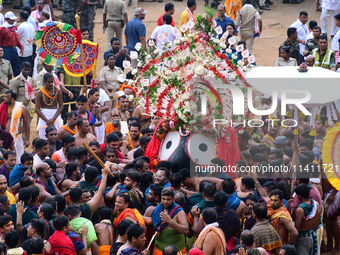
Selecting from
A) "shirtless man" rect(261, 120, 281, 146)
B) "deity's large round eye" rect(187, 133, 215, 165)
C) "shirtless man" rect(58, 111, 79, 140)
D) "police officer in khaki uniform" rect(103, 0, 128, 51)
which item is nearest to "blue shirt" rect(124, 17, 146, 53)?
"police officer in khaki uniform" rect(103, 0, 128, 51)

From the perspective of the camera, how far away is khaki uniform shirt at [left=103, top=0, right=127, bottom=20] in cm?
1296

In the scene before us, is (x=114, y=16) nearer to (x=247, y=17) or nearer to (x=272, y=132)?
(x=247, y=17)

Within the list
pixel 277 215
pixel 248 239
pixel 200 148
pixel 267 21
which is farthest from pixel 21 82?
pixel 267 21

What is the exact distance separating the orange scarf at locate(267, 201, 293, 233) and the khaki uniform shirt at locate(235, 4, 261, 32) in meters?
7.49

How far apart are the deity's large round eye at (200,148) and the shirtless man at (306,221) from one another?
4.73 ft

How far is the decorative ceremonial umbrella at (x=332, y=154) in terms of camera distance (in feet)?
20.0

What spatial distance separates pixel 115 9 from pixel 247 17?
123 inches

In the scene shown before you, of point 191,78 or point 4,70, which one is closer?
point 191,78

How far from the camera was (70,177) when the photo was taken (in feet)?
21.9

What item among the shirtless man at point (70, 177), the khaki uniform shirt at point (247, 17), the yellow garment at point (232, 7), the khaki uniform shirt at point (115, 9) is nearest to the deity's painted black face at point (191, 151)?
the shirtless man at point (70, 177)

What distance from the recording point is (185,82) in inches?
282

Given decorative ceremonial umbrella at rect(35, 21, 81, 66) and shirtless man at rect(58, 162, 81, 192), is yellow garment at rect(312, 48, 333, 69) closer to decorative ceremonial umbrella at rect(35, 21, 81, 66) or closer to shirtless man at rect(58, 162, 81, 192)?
decorative ceremonial umbrella at rect(35, 21, 81, 66)

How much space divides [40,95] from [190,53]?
330 centimetres

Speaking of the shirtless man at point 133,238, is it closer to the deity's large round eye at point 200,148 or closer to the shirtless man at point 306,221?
the shirtless man at point 306,221
